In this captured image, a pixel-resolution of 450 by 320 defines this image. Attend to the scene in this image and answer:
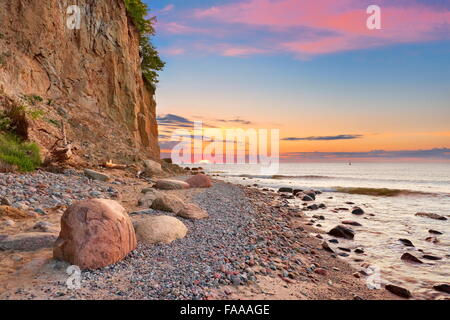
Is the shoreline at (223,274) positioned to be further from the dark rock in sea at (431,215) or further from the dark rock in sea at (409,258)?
the dark rock in sea at (431,215)

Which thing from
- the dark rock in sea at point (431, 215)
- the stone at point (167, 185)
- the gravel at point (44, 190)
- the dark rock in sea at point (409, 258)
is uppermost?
the gravel at point (44, 190)

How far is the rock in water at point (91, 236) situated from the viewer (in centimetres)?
390

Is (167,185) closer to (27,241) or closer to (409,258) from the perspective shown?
(27,241)

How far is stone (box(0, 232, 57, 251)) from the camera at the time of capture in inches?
174

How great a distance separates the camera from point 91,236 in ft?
12.9

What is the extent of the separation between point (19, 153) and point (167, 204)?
6.49m

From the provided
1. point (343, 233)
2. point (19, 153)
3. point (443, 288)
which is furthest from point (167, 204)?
point (19, 153)

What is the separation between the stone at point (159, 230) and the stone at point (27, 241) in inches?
55.0

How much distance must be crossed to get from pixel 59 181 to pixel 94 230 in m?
6.46

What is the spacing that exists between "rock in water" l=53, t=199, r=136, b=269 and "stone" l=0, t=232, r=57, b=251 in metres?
0.74

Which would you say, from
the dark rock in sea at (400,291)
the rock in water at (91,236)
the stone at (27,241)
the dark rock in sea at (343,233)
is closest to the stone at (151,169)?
the dark rock in sea at (343,233)

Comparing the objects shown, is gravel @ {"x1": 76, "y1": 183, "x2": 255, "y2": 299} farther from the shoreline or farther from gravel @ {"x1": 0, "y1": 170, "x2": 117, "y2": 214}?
gravel @ {"x1": 0, "y1": 170, "x2": 117, "y2": 214}

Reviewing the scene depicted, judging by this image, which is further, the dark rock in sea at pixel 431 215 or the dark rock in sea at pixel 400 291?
the dark rock in sea at pixel 431 215
